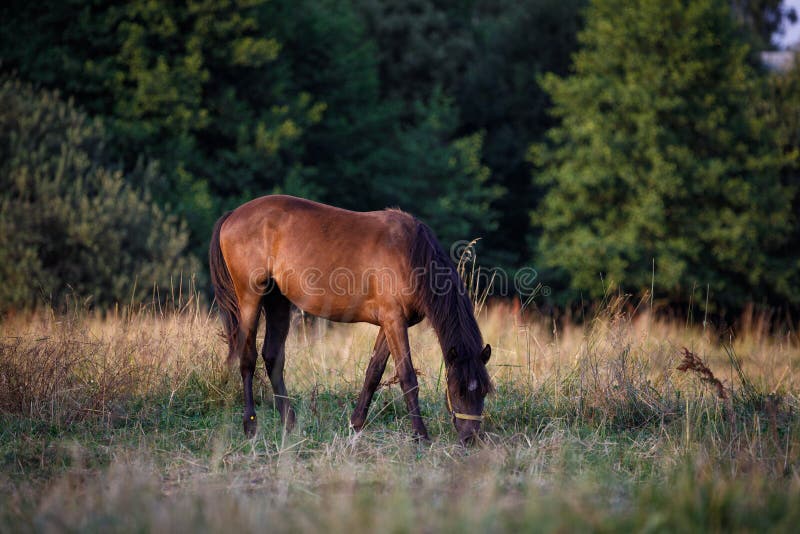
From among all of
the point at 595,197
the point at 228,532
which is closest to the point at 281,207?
the point at 228,532

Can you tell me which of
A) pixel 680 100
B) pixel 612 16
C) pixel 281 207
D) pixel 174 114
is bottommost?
pixel 281 207

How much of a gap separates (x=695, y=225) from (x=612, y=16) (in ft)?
25.1

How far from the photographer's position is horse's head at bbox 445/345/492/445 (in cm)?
495

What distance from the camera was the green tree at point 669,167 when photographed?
1873cm

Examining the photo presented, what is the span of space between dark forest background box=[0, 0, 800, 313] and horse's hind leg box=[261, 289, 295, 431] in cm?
896

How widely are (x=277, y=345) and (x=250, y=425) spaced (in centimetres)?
82

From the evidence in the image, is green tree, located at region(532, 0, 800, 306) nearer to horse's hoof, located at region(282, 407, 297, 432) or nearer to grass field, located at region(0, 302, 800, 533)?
grass field, located at region(0, 302, 800, 533)

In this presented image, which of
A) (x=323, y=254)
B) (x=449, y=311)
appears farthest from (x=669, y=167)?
(x=323, y=254)

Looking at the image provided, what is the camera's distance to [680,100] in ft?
62.4

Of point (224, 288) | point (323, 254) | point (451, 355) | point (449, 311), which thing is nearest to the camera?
point (451, 355)

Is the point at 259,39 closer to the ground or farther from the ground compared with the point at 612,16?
closer to the ground

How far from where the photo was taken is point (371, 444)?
4.63 meters

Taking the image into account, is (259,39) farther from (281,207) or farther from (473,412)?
(473,412)

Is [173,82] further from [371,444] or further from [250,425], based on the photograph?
[371,444]
